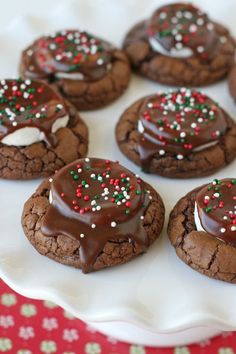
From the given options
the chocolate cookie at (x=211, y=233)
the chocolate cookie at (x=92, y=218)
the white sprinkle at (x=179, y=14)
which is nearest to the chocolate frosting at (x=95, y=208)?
the chocolate cookie at (x=92, y=218)

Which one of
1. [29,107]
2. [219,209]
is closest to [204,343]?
[219,209]

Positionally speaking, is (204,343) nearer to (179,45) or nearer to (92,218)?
(92,218)

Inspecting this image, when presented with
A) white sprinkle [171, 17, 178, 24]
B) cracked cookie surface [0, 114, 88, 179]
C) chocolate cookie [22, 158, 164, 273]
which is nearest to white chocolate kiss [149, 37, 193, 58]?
white sprinkle [171, 17, 178, 24]

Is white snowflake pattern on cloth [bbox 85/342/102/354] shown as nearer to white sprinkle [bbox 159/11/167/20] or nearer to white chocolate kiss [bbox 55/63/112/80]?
white chocolate kiss [bbox 55/63/112/80]

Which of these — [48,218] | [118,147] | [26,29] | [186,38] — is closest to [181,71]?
[186,38]

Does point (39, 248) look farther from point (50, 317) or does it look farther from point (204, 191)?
point (204, 191)
